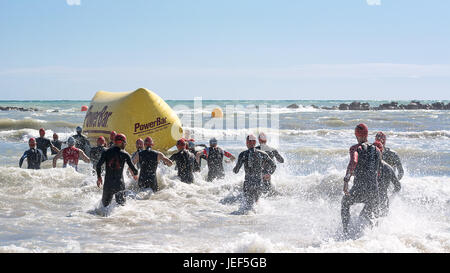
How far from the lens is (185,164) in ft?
35.8

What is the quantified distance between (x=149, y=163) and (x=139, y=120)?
423cm

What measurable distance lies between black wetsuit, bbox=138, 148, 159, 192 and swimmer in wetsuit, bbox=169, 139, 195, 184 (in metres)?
0.78

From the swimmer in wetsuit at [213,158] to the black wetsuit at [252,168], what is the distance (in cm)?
267

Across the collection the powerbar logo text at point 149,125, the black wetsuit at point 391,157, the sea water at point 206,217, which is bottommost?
the sea water at point 206,217

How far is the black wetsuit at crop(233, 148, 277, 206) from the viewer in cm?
850

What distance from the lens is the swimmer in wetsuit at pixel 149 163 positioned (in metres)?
9.85

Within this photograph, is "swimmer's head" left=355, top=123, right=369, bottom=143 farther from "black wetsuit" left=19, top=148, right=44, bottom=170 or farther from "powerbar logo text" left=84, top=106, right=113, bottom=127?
"powerbar logo text" left=84, top=106, right=113, bottom=127

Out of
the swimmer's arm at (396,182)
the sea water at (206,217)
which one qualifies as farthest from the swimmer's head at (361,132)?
the sea water at (206,217)

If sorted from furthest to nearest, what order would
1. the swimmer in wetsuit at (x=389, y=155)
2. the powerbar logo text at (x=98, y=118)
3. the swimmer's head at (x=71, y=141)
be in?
the powerbar logo text at (x=98, y=118) < the swimmer's head at (x=71, y=141) < the swimmer in wetsuit at (x=389, y=155)

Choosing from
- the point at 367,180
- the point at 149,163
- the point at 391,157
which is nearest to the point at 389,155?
the point at 391,157

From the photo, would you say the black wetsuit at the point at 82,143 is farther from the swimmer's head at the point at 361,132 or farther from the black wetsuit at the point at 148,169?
the swimmer's head at the point at 361,132
